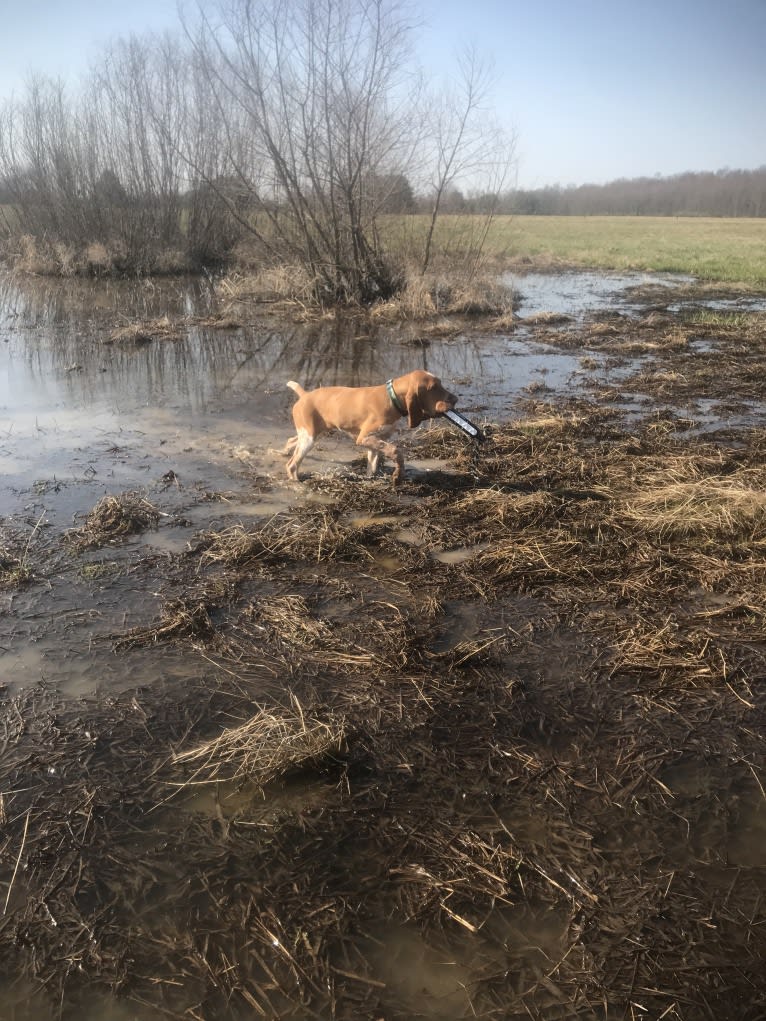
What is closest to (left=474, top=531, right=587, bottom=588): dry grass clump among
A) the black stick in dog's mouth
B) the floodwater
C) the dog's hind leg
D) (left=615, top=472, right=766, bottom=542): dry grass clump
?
(left=615, top=472, right=766, bottom=542): dry grass clump

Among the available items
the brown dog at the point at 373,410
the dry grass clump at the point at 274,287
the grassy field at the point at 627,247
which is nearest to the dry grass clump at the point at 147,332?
the dry grass clump at the point at 274,287

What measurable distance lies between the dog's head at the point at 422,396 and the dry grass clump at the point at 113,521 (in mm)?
2494

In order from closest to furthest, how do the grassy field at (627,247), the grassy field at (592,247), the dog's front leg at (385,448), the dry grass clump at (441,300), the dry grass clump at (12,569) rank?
the dry grass clump at (12,569), the dog's front leg at (385,448), the dry grass clump at (441,300), the grassy field at (592,247), the grassy field at (627,247)

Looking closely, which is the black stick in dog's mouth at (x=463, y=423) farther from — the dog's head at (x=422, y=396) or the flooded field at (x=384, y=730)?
the flooded field at (x=384, y=730)

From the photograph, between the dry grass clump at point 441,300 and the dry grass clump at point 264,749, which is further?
the dry grass clump at point 441,300

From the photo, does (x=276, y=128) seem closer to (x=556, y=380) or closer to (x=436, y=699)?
(x=556, y=380)

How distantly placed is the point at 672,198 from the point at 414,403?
110112 millimetres

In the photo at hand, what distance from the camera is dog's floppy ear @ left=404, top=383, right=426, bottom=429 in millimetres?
6180

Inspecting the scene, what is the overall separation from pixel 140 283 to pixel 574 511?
24.7 metres

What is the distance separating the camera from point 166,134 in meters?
27.5

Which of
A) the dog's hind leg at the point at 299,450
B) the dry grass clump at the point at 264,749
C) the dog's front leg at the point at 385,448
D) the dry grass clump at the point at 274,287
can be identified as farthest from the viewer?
the dry grass clump at the point at 274,287

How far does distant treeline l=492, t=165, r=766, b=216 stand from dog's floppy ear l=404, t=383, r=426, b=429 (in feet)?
248

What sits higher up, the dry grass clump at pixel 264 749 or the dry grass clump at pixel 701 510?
the dry grass clump at pixel 701 510

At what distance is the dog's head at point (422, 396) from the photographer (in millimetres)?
6168
